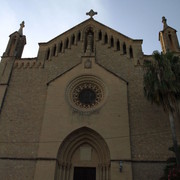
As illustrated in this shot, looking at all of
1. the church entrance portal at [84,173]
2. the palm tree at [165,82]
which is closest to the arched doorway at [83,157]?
the church entrance portal at [84,173]

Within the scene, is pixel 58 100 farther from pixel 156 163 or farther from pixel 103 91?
pixel 156 163

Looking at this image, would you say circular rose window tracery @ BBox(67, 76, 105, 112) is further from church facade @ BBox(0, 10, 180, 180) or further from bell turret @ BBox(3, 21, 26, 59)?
bell turret @ BBox(3, 21, 26, 59)

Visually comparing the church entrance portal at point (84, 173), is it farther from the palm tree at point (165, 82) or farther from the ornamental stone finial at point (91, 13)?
the ornamental stone finial at point (91, 13)

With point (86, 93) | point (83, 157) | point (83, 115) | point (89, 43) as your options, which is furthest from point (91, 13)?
point (83, 157)

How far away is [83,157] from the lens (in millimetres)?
16172

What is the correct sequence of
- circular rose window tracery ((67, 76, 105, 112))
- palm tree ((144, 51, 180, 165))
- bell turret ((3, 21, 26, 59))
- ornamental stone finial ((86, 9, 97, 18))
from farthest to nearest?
ornamental stone finial ((86, 9, 97, 18))
bell turret ((3, 21, 26, 59))
circular rose window tracery ((67, 76, 105, 112))
palm tree ((144, 51, 180, 165))

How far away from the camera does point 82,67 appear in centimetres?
1914

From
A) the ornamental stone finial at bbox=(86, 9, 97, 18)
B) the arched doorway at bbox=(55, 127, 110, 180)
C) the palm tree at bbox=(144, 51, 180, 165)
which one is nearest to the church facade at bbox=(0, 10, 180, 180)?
the arched doorway at bbox=(55, 127, 110, 180)

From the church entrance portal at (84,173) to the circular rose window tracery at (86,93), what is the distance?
4.83 metres

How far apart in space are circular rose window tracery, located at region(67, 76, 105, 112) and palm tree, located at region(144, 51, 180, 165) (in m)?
4.67

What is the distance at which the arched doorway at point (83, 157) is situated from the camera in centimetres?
1530

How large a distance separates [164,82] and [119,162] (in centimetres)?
659

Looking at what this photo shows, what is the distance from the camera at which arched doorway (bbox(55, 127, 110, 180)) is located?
1530 centimetres

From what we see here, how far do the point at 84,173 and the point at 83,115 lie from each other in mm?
4563
